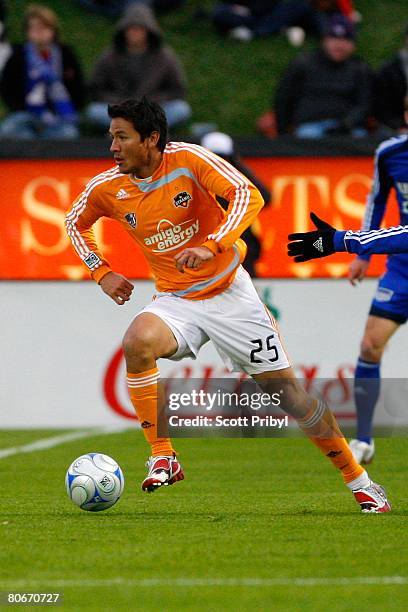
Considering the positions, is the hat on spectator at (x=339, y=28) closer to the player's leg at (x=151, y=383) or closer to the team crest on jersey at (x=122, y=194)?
the team crest on jersey at (x=122, y=194)

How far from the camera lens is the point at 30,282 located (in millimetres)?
13164

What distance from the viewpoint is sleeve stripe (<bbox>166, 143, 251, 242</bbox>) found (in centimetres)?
739

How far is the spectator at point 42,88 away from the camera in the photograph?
15625 millimetres

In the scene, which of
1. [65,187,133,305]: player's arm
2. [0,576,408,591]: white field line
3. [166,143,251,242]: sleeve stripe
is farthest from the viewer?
[65,187,133,305]: player's arm

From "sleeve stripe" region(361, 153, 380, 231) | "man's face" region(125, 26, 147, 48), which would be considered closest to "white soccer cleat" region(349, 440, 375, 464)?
"sleeve stripe" region(361, 153, 380, 231)

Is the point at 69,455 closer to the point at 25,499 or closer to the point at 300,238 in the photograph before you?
the point at 25,499

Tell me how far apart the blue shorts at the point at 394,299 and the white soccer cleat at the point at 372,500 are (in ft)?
8.31

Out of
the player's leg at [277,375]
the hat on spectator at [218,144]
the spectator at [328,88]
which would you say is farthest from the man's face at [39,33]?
the player's leg at [277,375]

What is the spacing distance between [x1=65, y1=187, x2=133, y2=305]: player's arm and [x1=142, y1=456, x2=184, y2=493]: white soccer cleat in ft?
2.96

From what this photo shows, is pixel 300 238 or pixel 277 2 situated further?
pixel 277 2

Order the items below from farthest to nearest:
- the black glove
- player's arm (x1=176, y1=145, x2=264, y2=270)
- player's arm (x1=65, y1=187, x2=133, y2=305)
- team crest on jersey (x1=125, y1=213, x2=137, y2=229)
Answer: player's arm (x1=65, y1=187, x2=133, y2=305)
team crest on jersey (x1=125, y1=213, x2=137, y2=229)
player's arm (x1=176, y1=145, x2=264, y2=270)
the black glove

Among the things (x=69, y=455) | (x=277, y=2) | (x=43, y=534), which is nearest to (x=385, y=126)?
(x=277, y=2)

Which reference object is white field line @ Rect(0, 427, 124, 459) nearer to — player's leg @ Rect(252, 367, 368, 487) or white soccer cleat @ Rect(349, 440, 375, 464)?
white soccer cleat @ Rect(349, 440, 375, 464)

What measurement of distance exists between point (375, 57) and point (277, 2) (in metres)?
1.62
